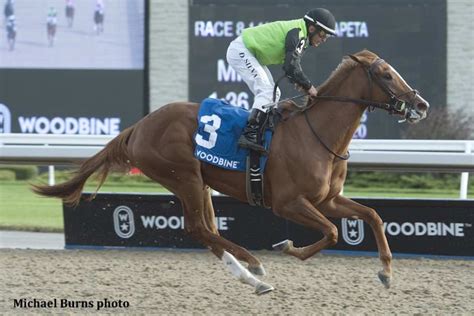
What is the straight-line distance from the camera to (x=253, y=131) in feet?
19.8

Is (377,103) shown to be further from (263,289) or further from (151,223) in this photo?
(151,223)

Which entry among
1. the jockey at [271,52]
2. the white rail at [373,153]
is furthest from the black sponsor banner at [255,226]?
the jockey at [271,52]

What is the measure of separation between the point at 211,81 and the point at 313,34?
6.62 m

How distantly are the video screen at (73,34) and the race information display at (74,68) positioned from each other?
0.01 meters

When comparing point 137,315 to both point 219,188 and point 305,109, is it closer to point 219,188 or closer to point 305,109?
point 219,188

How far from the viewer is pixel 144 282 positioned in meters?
6.52

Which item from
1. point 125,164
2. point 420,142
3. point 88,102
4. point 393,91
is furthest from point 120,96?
point 393,91

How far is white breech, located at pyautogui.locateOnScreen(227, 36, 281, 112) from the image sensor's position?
6.11 metres

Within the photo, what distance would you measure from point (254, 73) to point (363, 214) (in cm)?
113

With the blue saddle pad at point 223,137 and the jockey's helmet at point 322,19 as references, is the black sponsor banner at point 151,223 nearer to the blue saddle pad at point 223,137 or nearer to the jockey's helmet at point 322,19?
the blue saddle pad at point 223,137

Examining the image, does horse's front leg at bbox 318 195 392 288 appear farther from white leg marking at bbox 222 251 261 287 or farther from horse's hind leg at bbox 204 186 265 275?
white leg marking at bbox 222 251 261 287

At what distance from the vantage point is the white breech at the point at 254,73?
241 inches

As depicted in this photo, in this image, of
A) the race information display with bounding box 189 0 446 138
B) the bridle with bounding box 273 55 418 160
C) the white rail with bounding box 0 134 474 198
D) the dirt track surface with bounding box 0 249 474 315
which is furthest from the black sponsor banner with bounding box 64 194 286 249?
the race information display with bounding box 189 0 446 138

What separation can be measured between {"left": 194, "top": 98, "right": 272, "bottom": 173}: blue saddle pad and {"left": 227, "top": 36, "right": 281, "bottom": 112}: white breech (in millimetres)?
157
